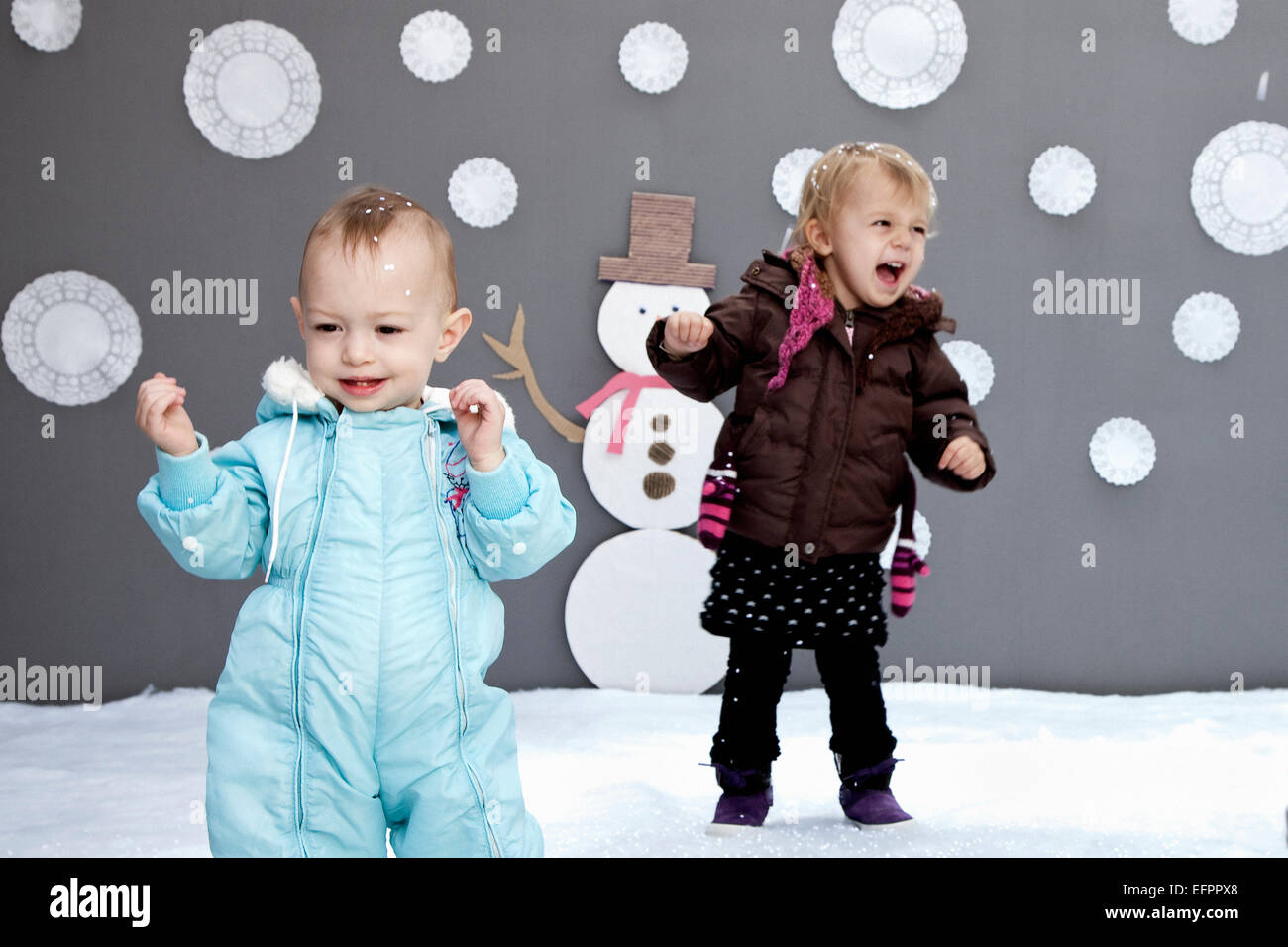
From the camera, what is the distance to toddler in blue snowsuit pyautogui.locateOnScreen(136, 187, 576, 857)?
1.15 meters

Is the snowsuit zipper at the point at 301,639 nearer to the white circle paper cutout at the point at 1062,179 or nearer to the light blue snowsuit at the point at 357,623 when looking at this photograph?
the light blue snowsuit at the point at 357,623

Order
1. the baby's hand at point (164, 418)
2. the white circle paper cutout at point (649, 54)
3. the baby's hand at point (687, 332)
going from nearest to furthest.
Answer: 1. the baby's hand at point (164, 418)
2. the baby's hand at point (687, 332)
3. the white circle paper cutout at point (649, 54)

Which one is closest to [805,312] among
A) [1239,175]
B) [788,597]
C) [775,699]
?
[788,597]

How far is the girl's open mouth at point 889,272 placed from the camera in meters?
1.68

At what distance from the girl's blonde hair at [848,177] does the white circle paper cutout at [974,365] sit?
0.81 m

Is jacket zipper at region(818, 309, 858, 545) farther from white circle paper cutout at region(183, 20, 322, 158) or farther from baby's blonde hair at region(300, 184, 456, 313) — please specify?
white circle paper cutout at region(183, 20, 322, 158)

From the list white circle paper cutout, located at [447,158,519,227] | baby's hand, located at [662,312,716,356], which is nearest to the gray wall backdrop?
white circle paper cutout, located at [447,158,519,227]

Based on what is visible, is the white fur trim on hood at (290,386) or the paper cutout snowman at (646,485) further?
the paper cutout snowman at (646,485)

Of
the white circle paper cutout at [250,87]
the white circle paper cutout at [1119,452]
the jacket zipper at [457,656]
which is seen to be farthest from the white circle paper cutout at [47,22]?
the white circle paper cutout at [1119,452]

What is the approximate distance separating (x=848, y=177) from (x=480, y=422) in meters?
0.78

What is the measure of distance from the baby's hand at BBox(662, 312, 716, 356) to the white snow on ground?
2.19 ft

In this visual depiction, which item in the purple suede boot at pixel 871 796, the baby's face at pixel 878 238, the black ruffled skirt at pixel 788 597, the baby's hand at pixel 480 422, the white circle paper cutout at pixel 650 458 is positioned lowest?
the purple suede boot at pixel 871 796
